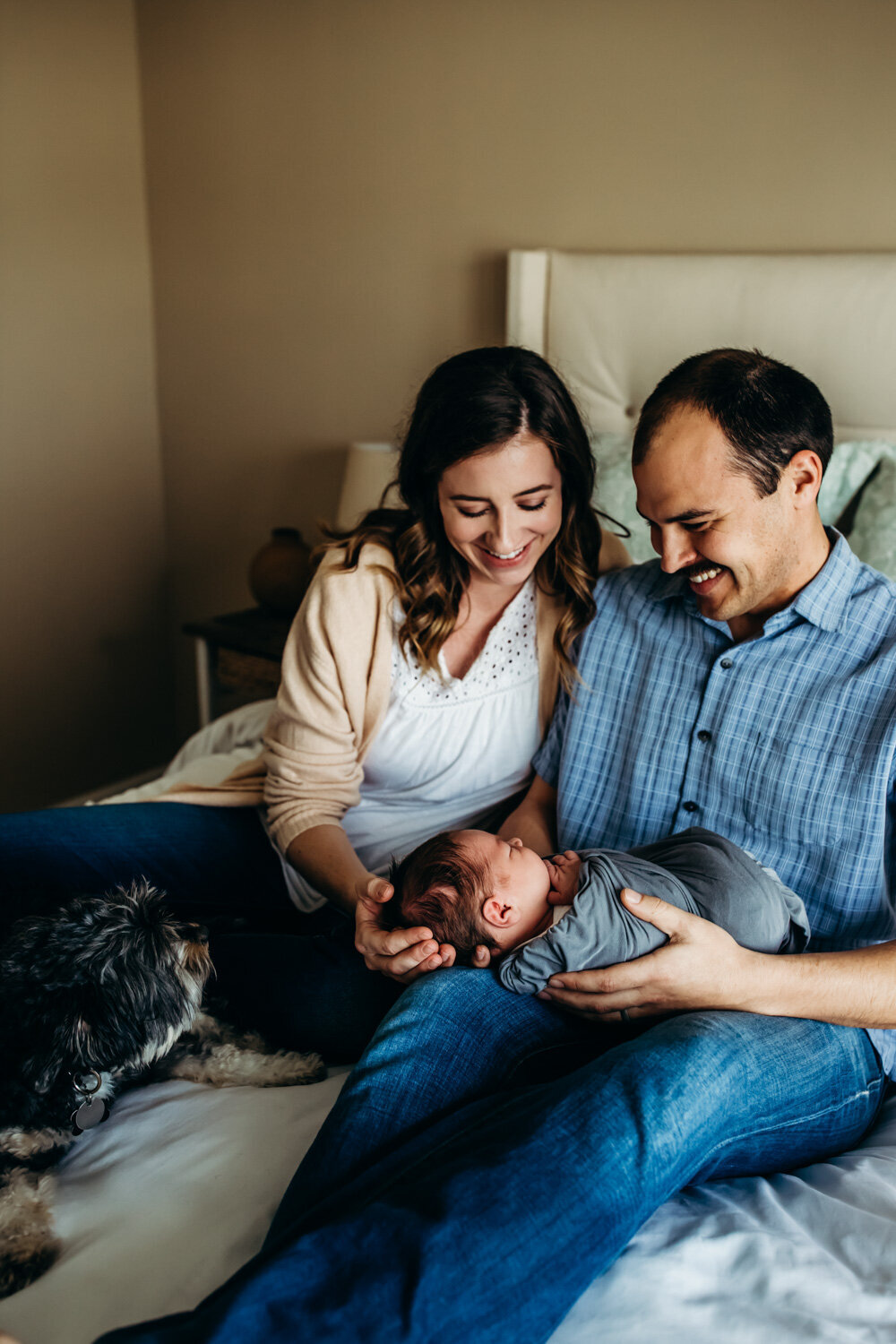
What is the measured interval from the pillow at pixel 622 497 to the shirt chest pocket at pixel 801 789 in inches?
27.8

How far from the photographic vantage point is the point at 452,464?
1.52m

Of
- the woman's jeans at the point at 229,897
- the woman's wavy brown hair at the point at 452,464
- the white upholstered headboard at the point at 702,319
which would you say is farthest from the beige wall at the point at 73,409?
the woman's wavy brown hair at the point at 452,464

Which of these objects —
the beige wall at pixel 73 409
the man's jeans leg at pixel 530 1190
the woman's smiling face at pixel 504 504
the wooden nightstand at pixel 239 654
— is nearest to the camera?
the man's jeans leg at pixel 530 1190

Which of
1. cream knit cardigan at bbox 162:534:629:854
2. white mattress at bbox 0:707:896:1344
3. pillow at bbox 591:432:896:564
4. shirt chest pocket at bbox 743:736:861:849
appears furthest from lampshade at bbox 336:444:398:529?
white mattress at bbox 0:707:896:1344

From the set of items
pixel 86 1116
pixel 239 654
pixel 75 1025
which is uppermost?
pixel 75 1025

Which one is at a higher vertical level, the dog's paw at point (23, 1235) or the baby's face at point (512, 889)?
the baby's face at point (512, 889)

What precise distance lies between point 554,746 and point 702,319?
1.09 metres

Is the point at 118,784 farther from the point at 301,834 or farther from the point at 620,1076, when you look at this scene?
the point at 620,1076

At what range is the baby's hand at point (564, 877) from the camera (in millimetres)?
1309

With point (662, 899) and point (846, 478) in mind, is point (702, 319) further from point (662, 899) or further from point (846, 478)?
point (662, 899)

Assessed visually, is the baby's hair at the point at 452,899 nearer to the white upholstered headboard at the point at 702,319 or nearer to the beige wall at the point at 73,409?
the white upholstered headboard at the point at 702,319

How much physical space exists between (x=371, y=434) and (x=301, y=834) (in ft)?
5.69

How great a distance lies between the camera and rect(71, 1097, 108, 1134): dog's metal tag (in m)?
1.20

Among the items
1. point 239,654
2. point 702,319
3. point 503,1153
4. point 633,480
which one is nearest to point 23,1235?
point 503,1153
